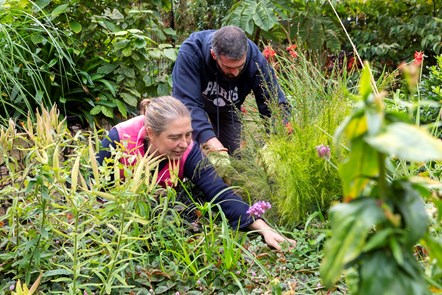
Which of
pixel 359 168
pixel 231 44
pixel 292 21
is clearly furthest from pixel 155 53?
pixel 359 168

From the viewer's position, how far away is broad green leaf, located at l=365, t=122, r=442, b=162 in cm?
66

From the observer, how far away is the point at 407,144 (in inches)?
26.5

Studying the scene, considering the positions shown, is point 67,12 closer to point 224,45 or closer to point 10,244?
point 224,45

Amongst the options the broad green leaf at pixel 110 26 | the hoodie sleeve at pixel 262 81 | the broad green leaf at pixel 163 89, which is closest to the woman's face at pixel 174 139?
the hoodie sleeve at pixel 262 81

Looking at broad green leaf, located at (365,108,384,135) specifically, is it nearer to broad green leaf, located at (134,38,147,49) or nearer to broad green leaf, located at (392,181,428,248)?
broad green leaf, located at (392,181,428,248)

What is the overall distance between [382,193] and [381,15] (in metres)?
7.96

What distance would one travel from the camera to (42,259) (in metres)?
2.43

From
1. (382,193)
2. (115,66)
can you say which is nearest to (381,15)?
(115,66)

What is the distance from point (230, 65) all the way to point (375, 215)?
127 inches

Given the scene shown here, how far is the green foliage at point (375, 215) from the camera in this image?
2.37 feet

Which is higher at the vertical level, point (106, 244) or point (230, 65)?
point (230, 65)

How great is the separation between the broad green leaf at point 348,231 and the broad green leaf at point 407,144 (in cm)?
9

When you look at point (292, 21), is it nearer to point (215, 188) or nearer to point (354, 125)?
point (215, 188)

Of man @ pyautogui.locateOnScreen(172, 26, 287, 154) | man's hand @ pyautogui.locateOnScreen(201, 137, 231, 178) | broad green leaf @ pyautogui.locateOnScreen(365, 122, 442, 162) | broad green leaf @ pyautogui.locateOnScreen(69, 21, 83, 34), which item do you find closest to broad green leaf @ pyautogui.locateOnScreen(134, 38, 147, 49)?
broad green leaf @ pyautogui.locateOnScreen(69, 21, 83, 34)
